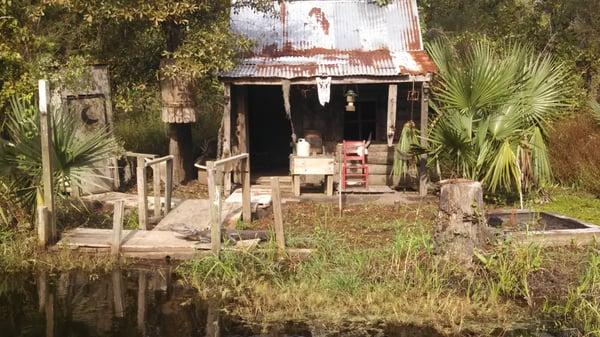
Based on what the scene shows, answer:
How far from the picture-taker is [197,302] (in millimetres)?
6738

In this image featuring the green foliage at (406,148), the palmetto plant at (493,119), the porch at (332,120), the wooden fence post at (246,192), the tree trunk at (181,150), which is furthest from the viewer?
the tree trunk at (181,150)

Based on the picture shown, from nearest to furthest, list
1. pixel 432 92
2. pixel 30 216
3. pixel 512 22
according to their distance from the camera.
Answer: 1. pixel 30 216
2. pixel 432 92
3. pixel 512 22

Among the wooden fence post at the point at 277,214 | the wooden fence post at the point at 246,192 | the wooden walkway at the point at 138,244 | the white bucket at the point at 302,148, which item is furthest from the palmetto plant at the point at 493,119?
the wooden walkway at the point at 138,244

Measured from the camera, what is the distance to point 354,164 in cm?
1262

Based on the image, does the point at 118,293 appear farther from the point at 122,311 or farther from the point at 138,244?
the point at 138,244

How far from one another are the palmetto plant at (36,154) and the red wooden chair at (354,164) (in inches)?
199

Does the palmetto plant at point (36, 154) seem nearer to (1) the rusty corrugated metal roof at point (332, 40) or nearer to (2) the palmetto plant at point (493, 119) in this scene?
(1) the rusty corrugated metal roof at point (332, 40)

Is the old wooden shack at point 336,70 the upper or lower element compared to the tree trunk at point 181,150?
upper

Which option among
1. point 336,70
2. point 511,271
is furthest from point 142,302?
point 336,70

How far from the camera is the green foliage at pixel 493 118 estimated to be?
9.84 metres

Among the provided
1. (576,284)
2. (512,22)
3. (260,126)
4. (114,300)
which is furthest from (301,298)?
(512,22)

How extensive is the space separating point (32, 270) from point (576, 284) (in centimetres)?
663

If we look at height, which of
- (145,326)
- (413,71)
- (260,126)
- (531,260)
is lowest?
(145,326)

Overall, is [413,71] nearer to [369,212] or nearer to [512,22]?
[369,212]
